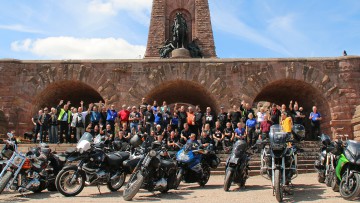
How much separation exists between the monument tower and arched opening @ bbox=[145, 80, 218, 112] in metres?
6.51

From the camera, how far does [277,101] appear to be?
1950cm

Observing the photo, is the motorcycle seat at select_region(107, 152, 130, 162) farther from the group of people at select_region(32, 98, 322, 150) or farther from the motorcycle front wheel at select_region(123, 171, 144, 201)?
the group of people at select_region(32, 98, 322, 150)

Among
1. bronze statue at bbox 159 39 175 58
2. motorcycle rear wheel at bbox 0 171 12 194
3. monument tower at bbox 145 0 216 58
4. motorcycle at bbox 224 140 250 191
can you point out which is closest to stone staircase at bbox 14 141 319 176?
motorcycle at bbox 224 140 250 191

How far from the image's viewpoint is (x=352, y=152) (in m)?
6.71

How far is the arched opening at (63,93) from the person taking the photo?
15719 millimetres

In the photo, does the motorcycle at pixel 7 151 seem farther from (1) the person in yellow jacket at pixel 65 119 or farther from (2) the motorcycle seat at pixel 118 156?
(1) the person in yellow jacket at pixel 65 119

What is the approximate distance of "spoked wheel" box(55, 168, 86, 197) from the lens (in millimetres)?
7141

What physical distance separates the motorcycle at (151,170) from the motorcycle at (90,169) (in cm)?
35

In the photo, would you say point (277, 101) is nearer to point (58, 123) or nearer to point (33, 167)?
point (58, 123)

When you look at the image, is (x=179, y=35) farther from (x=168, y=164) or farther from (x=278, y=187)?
(x=278, y=187)

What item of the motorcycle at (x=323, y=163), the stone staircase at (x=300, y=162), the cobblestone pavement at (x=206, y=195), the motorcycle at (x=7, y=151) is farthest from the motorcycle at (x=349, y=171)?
the motorcycle at (x=7, y=151)

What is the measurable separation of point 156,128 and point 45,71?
6.11 m

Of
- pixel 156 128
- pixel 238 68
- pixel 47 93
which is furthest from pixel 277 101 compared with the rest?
pixel 47 93

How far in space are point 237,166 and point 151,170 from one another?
5.66 ft
